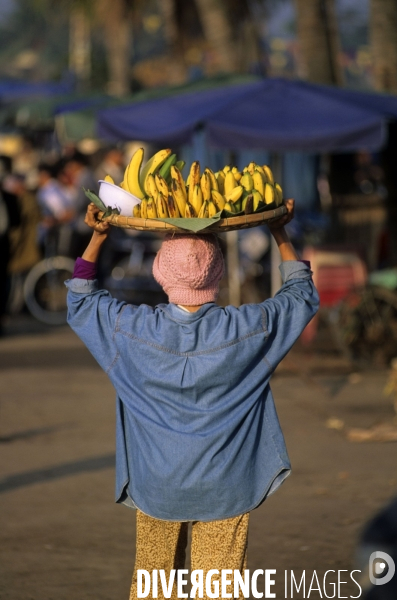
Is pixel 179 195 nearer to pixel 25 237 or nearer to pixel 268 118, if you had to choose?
pixel 268 118

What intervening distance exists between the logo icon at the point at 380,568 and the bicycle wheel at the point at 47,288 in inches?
470

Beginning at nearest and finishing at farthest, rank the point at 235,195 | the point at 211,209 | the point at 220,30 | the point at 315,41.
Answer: the point at 211,209 → the point at 235,195 → the point at 315,41 → the point at 220,30

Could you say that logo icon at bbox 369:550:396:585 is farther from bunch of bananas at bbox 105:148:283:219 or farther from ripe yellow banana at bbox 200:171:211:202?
ripe yellow banana at bbox 200:171:211:202

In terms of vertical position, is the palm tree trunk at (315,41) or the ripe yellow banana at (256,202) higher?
the palm tree trunk at (315,41)

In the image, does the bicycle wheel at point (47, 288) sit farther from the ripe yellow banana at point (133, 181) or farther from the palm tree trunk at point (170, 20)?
the palm tree trunk at point (170, 20)

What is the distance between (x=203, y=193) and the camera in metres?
3.69

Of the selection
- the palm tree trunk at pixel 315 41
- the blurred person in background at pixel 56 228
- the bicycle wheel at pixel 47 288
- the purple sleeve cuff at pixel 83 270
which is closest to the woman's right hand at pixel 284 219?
the purple sleeve cuff at pixel 83 270

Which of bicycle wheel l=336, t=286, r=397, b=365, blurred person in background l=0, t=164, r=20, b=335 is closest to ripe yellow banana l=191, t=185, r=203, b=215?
bicycle wheel l=336, t=286, r=397, b=365

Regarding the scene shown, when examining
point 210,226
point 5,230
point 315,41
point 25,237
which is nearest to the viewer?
point 210,226

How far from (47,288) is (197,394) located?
11092 millimetres

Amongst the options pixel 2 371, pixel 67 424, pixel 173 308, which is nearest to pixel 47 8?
pixel 2 371

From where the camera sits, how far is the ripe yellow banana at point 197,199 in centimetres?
362

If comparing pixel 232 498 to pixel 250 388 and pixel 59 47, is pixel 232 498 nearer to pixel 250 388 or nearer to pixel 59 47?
pixel 250 388

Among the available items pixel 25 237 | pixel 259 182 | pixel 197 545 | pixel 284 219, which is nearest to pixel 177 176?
pixel 259 182
